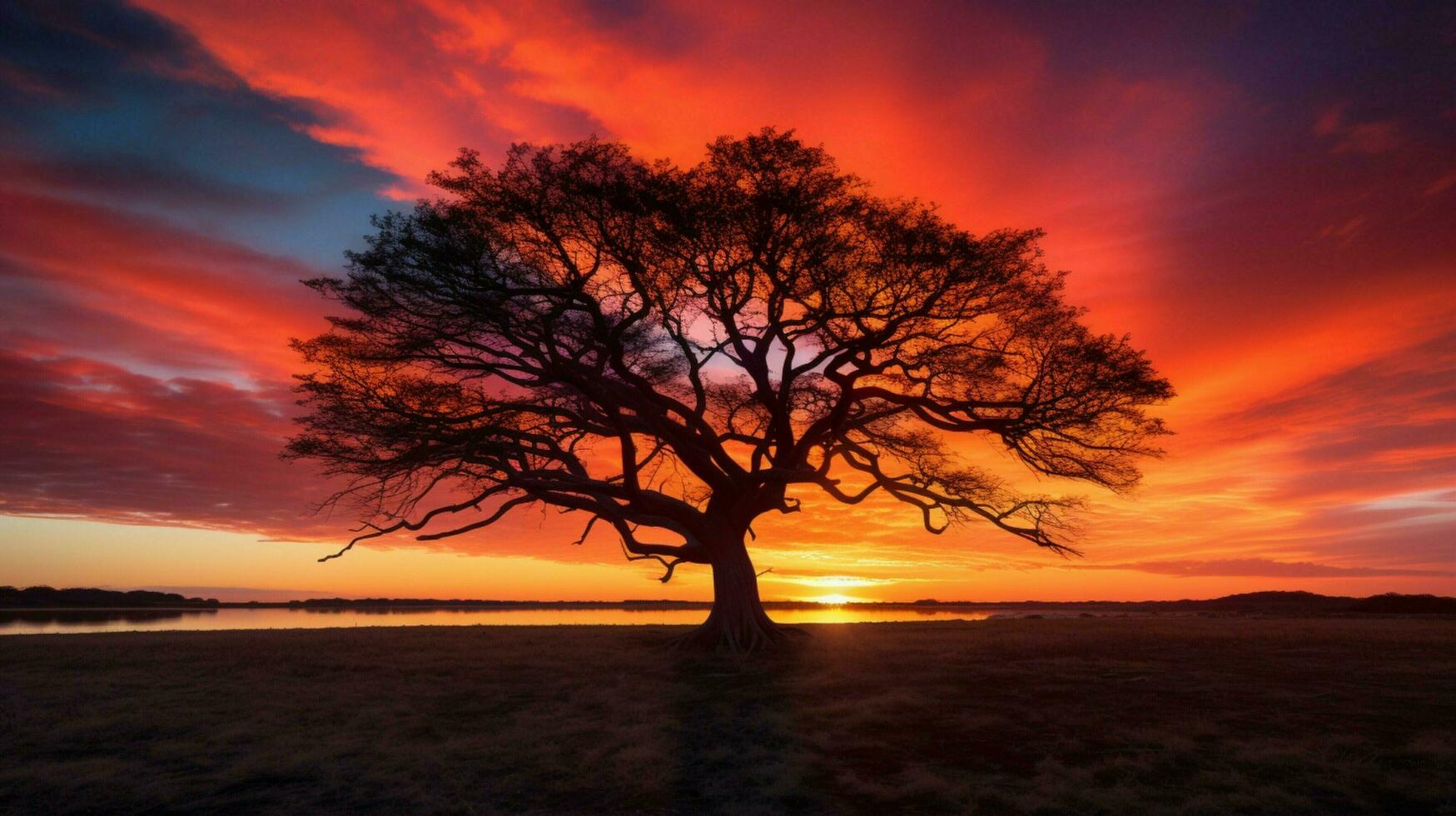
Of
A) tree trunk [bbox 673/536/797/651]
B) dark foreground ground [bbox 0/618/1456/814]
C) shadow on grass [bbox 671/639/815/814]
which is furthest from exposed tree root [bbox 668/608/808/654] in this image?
shadow on grass [bbox 671/639/815/814]

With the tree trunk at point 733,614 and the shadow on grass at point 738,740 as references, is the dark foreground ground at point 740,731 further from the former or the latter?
the tree trunk at point 733,614

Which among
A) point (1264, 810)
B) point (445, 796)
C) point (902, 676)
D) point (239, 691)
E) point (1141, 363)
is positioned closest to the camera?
point (1264, 810)

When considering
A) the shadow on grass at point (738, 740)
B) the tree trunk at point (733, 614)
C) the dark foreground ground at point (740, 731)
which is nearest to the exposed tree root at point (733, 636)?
the tree trunk at point (733, 614)

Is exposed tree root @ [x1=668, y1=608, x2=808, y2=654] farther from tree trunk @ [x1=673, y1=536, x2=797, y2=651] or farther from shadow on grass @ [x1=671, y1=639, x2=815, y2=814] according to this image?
shadow on grass @ [x1=671, y1=639, x2=815, y2=814]

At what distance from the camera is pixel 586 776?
30.9 feet

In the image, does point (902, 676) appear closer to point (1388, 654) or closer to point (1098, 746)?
point (1098, 746)

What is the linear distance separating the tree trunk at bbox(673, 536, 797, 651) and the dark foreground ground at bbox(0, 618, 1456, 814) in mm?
1851

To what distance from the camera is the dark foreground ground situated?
848 cm

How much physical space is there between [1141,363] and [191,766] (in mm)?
21237

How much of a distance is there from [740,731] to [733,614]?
10885 mm

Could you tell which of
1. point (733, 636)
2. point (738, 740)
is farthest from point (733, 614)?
point (738, 740)

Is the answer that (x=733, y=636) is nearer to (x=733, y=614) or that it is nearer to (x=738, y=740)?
(x=733, y=614)

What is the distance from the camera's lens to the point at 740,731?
11.5 meters

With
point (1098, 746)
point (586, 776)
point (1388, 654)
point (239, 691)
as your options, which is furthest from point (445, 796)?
point (1388, 654)
